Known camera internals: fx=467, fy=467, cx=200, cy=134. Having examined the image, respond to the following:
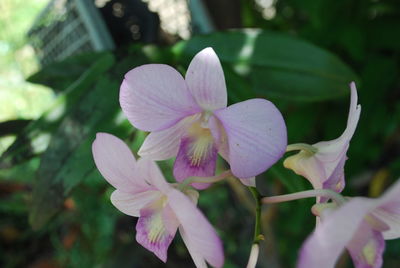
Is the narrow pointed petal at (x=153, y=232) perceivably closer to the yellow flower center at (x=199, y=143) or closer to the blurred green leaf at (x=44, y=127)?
the yellow flower center at (x=199, y=143)

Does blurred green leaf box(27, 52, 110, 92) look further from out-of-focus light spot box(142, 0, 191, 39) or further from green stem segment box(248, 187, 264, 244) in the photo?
green stem segment box(248, 187, 264, 244)

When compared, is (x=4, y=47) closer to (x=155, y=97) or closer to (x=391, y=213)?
(x=155, y=97)

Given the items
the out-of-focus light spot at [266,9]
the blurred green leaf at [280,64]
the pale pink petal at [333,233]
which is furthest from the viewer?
the out-of-focus light spot at [266,9]

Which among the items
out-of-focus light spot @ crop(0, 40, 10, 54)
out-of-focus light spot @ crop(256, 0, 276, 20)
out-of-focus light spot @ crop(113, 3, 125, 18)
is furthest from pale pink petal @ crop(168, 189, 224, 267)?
out-of-focus light spot @ crop(0, 40, 10, 54)

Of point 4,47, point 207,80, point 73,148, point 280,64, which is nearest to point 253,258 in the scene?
point 207,80

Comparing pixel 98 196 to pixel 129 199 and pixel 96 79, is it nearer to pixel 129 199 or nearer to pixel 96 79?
pixel 96 79

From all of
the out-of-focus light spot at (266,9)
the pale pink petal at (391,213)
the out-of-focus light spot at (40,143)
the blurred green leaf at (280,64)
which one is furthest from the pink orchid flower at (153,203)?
the out-of-focus light spot at (266,9)
